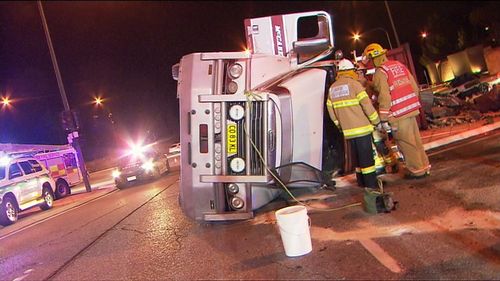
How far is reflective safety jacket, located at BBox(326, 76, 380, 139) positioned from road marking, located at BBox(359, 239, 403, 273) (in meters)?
2.00

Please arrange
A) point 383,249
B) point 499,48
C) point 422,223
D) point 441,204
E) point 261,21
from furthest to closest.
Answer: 1. point 499,48
2. point 261,21
3. point 441,204
4. point 422,223
5. point 383,249

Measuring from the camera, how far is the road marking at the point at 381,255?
155 inches

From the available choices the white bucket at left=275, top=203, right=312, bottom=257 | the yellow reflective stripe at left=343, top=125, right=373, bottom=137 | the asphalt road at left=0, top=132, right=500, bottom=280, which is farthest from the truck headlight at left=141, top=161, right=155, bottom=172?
the white bucket at left=275, top=203, right=312, bottom=257

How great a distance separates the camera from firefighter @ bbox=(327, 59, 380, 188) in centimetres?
623

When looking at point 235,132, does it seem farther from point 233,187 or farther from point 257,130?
point 233,187

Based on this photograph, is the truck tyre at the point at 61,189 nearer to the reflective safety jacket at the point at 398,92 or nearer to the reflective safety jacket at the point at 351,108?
the reflective safety jacket at the point at 351,108

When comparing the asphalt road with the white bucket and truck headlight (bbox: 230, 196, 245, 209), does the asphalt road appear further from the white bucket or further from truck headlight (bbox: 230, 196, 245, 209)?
truck headlight (bbox: 230, 196, 245, 209)

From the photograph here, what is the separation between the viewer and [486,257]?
381 cm

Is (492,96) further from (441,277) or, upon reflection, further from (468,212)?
(441,277)

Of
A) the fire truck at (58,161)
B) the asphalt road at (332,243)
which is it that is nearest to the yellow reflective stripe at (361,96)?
the asphalt road at (332,243)

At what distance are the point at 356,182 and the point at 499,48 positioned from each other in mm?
31625

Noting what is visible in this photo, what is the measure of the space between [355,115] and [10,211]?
35.3 feet

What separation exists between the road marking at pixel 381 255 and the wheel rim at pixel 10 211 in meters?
11.4

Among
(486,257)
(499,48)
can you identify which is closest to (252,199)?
(486,257)
